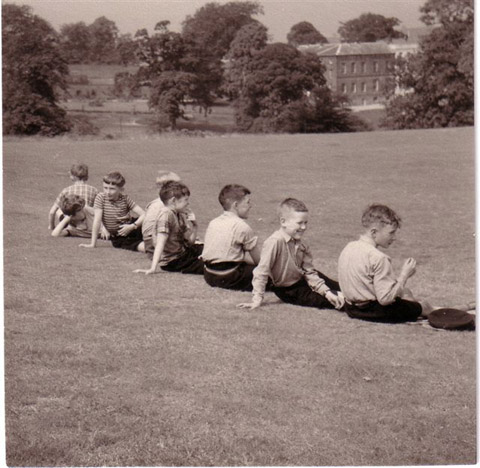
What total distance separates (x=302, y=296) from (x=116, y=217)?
3.80 metres

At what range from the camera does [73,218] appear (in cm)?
1161

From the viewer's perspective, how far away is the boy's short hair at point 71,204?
11.5 meters

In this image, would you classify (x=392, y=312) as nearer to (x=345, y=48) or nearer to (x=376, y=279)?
(x=376, y=279)

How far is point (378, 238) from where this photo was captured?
7.62m

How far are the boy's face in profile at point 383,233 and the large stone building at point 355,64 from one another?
2602 millimetres

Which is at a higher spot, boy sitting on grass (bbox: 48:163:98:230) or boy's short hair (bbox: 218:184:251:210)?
boy's short hair (bbox: 218:184:251:210)

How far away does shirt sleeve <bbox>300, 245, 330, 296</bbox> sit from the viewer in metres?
8.15

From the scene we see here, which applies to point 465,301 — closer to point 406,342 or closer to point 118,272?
point 406,342

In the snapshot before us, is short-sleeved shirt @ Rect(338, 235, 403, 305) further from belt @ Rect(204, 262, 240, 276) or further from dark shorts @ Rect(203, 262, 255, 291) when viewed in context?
belt @ Rect(204, 262, 240, 276)

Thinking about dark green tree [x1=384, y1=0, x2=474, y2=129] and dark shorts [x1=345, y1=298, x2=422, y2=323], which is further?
dark green tree [x1=384, y1=0, x2=474, y2=129]

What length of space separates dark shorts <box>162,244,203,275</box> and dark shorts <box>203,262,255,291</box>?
2.05ft

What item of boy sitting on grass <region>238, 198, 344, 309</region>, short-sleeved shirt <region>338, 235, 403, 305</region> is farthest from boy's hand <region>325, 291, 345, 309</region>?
short-sleeved shirt <region>338, 235, 403, 305</region>

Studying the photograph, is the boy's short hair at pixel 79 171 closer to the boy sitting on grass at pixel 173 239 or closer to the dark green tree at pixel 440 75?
the boy sitting on grass at pixel 173 239

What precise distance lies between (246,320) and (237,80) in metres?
6.26
